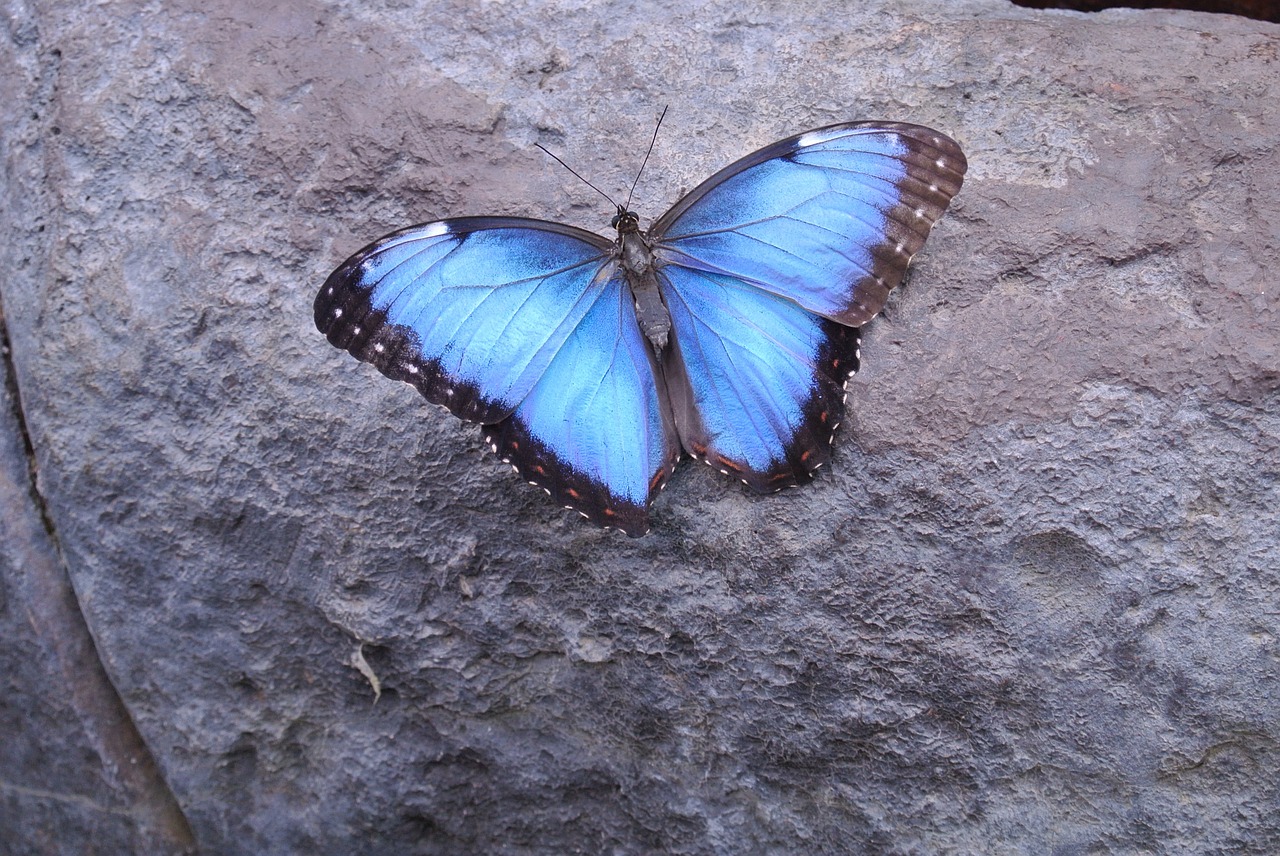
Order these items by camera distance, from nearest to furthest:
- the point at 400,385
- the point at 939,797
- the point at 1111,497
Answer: the point at 1111,497, the point at 939,797, the point at 400,385

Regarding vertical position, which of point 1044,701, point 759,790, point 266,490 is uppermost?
point 266,490

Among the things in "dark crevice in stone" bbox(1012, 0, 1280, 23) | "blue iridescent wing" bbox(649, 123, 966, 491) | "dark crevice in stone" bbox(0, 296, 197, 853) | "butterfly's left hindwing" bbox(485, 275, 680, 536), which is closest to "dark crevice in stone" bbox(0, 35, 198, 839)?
"dark crevice in stone" bbox(0, 296, 197, 853)

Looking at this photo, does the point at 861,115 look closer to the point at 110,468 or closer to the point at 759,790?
the point at 759,790

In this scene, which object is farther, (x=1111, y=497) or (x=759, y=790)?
(x=759, y=790)

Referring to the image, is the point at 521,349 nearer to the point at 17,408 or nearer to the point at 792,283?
the point at 792,283

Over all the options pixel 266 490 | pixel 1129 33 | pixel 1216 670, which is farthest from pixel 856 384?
pixel 266 490

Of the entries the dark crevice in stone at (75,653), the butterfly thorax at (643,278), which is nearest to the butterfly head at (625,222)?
the butterfly thorax at (643,278)
